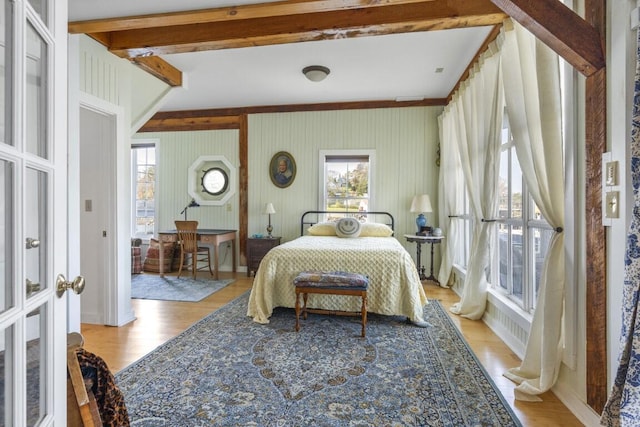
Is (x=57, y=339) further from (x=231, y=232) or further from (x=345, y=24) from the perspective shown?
(x=231, y=232)

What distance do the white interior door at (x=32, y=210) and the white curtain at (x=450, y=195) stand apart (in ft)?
14.3

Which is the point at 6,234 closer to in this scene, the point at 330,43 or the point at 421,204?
the point at 330,43

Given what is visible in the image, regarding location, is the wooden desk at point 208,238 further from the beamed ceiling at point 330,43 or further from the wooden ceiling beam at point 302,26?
the wooden ceiling beam at point 302,26

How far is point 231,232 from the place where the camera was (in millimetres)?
5352

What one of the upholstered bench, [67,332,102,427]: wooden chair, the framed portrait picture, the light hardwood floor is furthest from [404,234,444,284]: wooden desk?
[67,332,102,427]: wooden chair

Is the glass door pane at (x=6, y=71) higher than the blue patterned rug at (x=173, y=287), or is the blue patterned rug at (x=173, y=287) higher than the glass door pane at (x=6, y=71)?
the glass door pane at (x=6, y=71)

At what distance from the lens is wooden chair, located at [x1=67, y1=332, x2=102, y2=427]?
1047mm

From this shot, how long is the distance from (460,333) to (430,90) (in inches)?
129

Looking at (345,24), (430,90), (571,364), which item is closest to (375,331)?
(571,364)

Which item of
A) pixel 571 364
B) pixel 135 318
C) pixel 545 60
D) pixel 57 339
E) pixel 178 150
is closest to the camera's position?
pixel 57 339

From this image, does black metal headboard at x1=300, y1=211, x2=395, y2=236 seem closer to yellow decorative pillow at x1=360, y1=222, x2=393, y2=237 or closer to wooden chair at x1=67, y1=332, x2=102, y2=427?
yellow decorative pillow at x1=360, y1=222, x2=393, y2=237

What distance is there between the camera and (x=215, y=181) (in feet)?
18.8

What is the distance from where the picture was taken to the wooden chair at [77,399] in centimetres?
105

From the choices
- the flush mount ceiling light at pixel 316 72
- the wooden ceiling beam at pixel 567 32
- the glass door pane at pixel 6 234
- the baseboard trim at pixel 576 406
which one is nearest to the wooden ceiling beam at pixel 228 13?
the wooden ceiling beam at pixel 567 32
